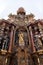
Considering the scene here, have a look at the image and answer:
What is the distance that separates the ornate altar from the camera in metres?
14.3

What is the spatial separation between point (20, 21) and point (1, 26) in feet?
11.1

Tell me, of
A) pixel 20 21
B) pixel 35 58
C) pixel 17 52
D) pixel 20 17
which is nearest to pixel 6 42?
pixel 17 52

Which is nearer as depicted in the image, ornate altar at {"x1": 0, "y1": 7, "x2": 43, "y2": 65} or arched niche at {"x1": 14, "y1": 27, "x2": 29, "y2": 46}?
ornate altar at {"x1": 0, "y1": 7, "x2": 43, "y2": 65}

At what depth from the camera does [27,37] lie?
19.1 meters

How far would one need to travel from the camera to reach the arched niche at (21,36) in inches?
685

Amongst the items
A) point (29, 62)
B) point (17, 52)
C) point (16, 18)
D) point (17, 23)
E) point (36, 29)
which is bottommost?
point (29, 62)

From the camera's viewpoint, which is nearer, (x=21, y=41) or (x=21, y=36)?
(x=21, y=41)

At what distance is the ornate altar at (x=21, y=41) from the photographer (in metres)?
14.3

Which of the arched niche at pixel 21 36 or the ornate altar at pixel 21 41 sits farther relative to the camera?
the arched niche at pixel 21 36

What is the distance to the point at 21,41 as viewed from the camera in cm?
1695

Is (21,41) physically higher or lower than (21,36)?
lower

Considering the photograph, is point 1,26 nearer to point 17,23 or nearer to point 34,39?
point 17,23

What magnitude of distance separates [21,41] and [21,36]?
41.2 inches

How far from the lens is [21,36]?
17875 mm
